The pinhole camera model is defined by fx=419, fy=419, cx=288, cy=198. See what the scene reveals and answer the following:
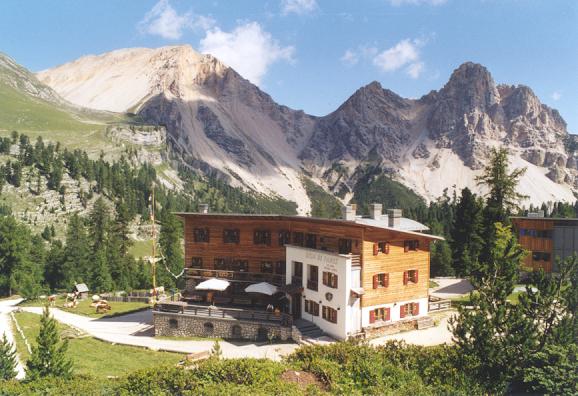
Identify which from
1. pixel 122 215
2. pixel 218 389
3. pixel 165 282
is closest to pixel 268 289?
pixel 218 389

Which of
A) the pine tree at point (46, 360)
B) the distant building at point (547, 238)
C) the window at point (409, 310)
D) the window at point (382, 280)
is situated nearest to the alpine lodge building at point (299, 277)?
the window at point (382, 280)

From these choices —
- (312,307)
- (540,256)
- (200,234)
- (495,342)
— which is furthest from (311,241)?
(540,256)

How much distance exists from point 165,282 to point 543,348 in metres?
70.3

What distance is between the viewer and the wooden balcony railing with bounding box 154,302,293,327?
39812mm

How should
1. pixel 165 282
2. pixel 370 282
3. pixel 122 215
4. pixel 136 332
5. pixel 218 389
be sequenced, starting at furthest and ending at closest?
1. pixel 122 215
2. pixel 165 282
3. pixel 136 332
4. pixel 370 282
5. pixel 218 389

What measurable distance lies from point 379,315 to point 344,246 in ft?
23.5

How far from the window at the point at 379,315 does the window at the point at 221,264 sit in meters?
17.6

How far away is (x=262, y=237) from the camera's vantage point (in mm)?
46625

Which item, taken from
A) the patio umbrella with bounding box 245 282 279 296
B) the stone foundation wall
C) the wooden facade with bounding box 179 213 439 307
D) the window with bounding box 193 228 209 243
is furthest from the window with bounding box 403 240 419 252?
the window with bounding box 193 228 209 243

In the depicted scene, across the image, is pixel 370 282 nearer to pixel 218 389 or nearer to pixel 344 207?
pixel 344 207

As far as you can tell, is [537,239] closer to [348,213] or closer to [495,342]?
[348,213]

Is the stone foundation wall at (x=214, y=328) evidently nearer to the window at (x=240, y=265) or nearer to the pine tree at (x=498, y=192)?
the window at (x=240, y=265)

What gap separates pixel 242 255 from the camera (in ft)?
155

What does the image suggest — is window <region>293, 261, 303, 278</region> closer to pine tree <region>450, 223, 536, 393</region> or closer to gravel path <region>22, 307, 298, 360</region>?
gravel path <region>22, 307, 298, 360</region>
